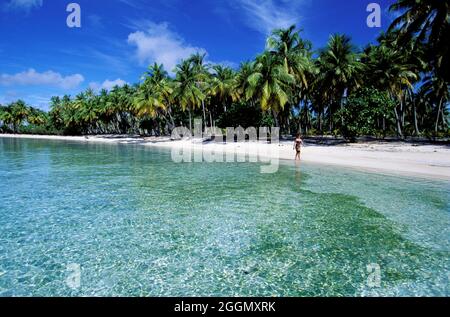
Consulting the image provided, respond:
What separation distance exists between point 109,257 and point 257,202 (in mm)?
5413

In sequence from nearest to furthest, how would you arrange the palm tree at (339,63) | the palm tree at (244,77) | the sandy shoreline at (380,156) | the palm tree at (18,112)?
the sandy shoreline at (380,156) → the palm tree at (339,63) → the palm tree at (244,77) → the palm tree at (18,112)

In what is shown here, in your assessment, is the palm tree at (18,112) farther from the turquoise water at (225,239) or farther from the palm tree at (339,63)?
the turquoise water at (225,239)

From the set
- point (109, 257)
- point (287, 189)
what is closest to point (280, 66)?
point (287, 189)

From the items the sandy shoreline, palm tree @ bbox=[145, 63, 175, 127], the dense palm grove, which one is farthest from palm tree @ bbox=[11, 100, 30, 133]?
the sandy shoreline

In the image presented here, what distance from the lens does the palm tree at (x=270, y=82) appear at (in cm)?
3006

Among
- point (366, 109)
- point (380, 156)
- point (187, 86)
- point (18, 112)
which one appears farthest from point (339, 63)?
point (18, 112)

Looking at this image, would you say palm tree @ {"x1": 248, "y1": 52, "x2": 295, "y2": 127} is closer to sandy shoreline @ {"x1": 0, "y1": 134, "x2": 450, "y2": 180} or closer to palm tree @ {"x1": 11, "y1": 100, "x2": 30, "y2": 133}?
sandy shoreline @ {"x1": 0, "y1": 134, "x2": 450, "y2": 180}

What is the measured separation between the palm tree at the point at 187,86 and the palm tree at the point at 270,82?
11359mm

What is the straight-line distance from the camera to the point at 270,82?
30.7 m

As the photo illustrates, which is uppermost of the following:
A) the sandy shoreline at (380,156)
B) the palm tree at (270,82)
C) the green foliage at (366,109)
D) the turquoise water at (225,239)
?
the palm tree at (270,82)

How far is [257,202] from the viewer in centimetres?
1004

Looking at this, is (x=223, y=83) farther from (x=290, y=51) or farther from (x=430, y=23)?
(x=430, y=23)

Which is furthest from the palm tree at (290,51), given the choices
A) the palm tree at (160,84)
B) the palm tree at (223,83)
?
the palm tree at (160,84)

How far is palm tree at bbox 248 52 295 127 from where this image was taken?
30.1 m
